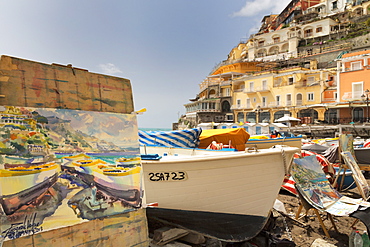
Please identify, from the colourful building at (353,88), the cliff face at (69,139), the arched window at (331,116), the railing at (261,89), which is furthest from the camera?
the railing at (261,89)

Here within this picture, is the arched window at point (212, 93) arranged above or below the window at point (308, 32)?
below

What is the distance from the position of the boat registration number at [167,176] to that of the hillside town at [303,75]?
2601 cm

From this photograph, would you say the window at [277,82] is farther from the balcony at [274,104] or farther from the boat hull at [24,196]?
the boat hull at [24,196]

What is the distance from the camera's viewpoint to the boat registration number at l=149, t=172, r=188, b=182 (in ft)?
14.1

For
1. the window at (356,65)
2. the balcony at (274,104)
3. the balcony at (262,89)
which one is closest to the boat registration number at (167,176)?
the window at (356,65)

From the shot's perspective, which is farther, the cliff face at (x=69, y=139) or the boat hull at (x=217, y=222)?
the boat hull at (x=217, y=222)

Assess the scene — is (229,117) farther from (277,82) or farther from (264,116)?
(277,82)

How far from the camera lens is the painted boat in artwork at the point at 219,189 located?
4.32m

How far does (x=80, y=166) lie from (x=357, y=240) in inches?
183

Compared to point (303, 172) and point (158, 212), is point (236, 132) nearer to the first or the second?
point (303, 172)

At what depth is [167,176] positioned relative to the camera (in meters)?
4.36

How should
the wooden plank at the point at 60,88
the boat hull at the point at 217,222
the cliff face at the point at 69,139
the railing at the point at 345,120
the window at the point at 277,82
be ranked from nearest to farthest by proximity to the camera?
1. the wooden plank at the point at 60,88
2. the cliff face at the point at 69,139
3. the boat hull at the point at 217,222
4. the railing at the point at 345,120
5. the window at the point at 277,82

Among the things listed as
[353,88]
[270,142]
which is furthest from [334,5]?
[270,142]

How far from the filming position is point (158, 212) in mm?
4602
